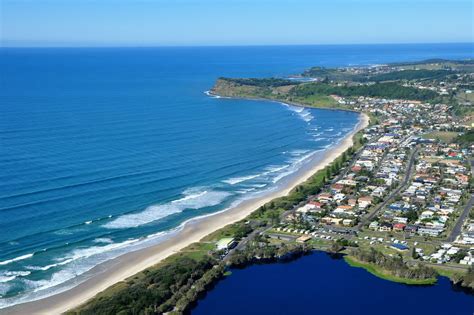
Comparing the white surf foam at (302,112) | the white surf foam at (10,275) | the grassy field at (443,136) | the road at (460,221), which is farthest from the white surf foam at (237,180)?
the white surf foam at (302,112)

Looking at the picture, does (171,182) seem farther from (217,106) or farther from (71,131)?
(217,106)

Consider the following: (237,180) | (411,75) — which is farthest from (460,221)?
(411,75)

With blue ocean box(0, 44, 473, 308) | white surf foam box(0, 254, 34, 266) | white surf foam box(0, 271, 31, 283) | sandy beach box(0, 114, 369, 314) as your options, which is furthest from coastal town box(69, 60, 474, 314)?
white surf foam box(0, 254, 34, 266)

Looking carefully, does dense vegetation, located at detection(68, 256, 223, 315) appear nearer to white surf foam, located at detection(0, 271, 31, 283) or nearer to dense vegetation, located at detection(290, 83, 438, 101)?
white surf foam, located at detection(0, 271, 31, 283)

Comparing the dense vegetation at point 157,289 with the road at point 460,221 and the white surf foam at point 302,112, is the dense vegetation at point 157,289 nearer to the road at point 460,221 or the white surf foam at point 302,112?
the road at point 460,221

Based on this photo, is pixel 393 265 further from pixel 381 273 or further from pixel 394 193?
pixel 394 193

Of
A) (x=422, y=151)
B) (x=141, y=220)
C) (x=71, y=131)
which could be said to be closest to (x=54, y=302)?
(x=141, y=220)

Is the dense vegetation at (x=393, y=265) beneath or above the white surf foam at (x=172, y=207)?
beneath
